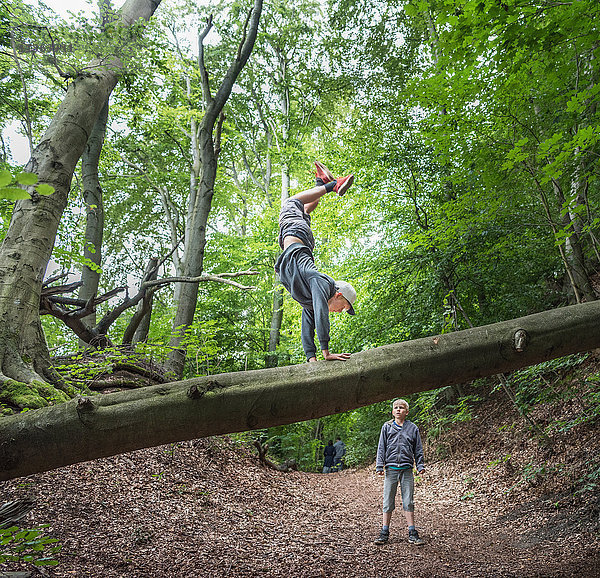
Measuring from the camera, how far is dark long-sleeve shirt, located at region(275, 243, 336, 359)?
300 centimetres

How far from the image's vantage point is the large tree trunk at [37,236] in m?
3.97

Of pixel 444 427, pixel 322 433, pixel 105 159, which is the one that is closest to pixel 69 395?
pixel 444 427

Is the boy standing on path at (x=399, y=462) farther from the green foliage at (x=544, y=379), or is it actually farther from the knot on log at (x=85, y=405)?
the knot on log at (x=85, y=405)

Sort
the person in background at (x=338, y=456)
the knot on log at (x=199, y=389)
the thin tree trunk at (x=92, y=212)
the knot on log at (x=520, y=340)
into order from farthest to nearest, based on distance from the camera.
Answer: the person in background at (x=338, y=456) → the thin tree trunk at (x=92, y=212) → the knot on log at (x=520, y=340) → the knot on log at (x=199, y=389)

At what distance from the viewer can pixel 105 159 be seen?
13758mm

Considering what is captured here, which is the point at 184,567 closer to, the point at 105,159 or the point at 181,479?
the point at 181,479

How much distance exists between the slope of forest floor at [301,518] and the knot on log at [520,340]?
7.73 ft

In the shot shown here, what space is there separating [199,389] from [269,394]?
0.38m

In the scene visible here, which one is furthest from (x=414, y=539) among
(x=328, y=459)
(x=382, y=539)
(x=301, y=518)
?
(x=328, y=459)

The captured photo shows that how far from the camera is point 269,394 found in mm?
2314

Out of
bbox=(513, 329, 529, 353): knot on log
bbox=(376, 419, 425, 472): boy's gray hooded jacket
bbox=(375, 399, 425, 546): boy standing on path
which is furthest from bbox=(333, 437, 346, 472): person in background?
bbox=(513, 329, 529, 353): knot on log

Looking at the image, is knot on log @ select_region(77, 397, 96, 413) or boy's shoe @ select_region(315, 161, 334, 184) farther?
boy's shoe @ select_region(315, 161, 334, 184)

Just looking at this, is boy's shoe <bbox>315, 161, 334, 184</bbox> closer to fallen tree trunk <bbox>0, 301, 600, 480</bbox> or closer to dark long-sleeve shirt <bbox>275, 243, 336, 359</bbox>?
dark long-sleeve shirt <bbox>275, 243, 336, 359</bbox>

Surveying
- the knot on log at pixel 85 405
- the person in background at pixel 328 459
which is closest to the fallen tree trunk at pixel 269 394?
the knot on log at pixel 85 405
